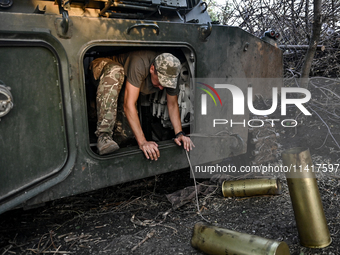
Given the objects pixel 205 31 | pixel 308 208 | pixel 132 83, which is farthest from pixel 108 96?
pixel 308 208

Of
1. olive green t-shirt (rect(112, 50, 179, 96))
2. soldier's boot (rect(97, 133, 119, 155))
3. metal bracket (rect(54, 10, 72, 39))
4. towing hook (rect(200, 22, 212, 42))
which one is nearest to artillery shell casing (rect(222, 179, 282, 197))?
olive green t-shirt (rect(112, 50, 179, 96))

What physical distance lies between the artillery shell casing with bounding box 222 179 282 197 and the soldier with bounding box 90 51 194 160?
621 millimetres

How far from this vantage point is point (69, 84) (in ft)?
9.03

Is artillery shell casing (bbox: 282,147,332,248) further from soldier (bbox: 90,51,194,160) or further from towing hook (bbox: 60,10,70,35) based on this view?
towing hook (bbox: 60,10,70,35)

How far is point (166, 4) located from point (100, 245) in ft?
7.65

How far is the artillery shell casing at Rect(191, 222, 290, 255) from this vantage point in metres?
2.22

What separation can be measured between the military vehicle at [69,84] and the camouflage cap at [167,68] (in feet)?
0.50

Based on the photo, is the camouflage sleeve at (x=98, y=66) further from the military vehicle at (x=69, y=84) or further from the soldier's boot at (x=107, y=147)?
the soldier's boot at (x=107, y=147)

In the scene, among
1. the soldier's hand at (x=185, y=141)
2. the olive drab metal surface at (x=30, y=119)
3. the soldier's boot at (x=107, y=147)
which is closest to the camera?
the olive drab metal surface at (x=30, y=119)

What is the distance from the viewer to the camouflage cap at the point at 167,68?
126 inches

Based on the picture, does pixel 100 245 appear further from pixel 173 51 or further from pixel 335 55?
pixel 335 55

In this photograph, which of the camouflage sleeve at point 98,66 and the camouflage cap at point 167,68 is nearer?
the camouflage cap at point 167,68

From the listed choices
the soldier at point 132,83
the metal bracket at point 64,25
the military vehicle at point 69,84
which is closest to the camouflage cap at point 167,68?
the soldier at point 132,83

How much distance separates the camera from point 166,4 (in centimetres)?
349
